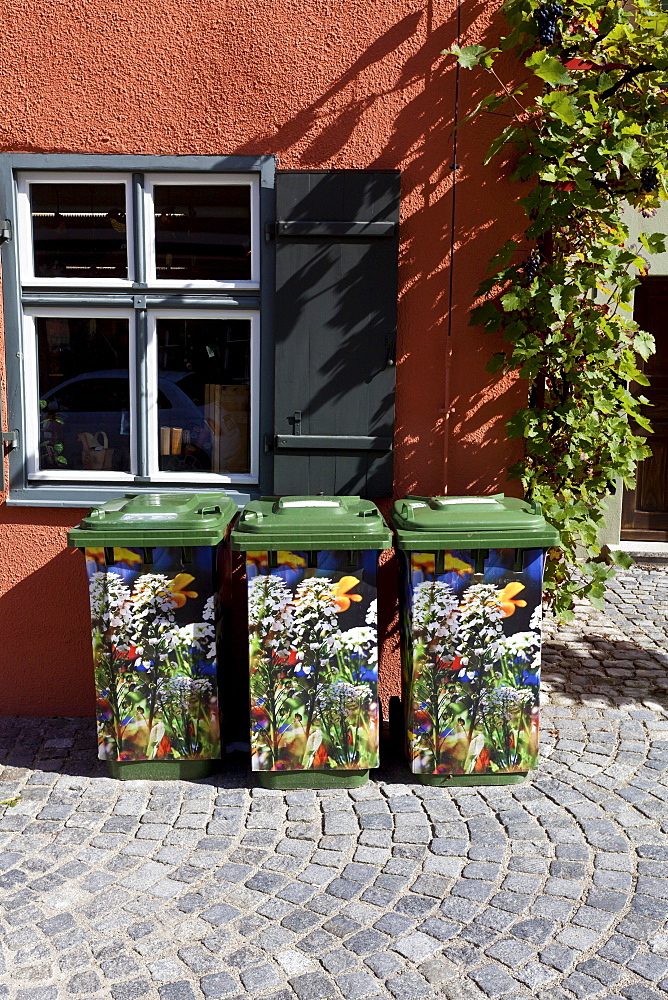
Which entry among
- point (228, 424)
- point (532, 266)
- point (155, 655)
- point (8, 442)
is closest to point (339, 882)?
point (155, 655)

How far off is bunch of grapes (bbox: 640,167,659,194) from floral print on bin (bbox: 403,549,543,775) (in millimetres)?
1838

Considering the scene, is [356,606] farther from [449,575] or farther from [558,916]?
[558,916]

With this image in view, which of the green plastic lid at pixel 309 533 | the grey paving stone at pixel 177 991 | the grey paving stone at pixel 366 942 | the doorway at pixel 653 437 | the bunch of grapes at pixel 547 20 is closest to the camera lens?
the grey paving stone at pixel 177 991

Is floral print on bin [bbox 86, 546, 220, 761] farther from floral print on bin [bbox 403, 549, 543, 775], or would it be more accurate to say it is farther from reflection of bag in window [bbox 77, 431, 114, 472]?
reflection of bag in window [bbox 77, 431, 114, 472]

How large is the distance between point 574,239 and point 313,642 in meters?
2.44

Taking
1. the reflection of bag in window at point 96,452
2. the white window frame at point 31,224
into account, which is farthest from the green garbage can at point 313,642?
the white window frame at point 31,224

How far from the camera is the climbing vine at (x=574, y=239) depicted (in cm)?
407

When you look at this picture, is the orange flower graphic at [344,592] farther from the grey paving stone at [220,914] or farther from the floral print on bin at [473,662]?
the grey paving stone at [220,914]

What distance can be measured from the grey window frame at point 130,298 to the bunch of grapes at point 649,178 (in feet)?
5.80

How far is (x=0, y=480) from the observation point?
465cm

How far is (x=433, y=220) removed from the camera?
4.47m

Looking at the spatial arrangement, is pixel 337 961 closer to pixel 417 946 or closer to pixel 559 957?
pixel 417 946

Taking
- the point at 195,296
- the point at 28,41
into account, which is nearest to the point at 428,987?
the point at 195,296

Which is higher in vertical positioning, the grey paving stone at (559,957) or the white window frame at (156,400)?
the white window frame at (156,400)
